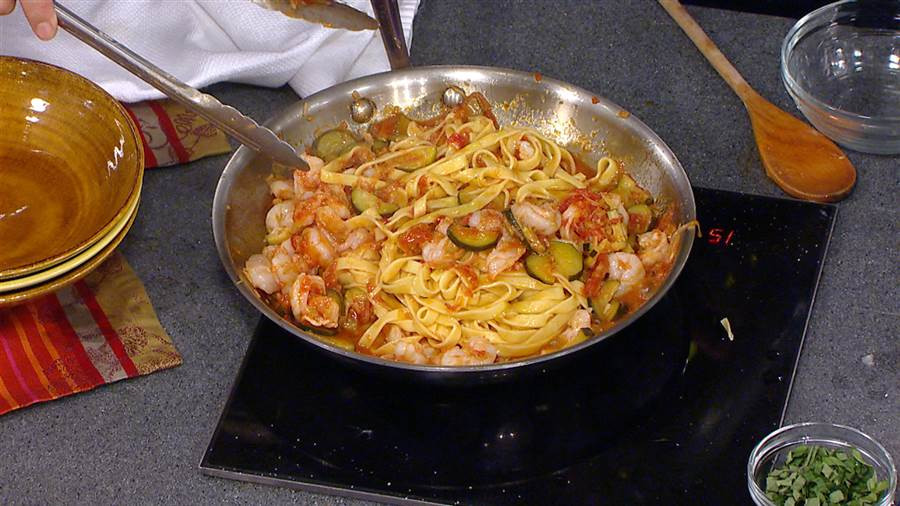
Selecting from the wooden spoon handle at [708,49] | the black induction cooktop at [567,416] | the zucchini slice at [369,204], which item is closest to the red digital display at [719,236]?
the black induction cooktop at [567,416]

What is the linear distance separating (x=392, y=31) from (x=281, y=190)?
1.61 feet

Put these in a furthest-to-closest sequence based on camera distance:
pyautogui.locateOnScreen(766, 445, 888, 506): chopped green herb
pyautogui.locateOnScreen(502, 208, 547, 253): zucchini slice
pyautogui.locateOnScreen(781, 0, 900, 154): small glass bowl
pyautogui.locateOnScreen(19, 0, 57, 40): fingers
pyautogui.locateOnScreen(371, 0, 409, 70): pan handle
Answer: pyautogui.locateOnScreen(781, 0, 900, 154): small glass bowl → pyautogui.locateOnScreen(371, 0, 409, 70): pan handle → pyautogui.locateOnScreen(502, 208, 547, 253): zucchini slice → pyautogui.locateOnScreen(19, 0, 57, 40): fingers → pyautogui.locateOnScreen(766, 445, 888, 506): chopped green herb

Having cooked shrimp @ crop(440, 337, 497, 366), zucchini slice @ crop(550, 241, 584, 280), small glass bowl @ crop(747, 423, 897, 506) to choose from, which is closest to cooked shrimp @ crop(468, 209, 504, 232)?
zucchini slice @ crop(550, 241, 584, 280)

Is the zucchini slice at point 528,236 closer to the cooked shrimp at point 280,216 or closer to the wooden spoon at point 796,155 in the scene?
the cooked shrimp at point 280,216

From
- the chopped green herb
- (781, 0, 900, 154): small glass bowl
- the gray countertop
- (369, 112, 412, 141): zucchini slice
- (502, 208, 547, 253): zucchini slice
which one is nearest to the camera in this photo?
the chopped green herb

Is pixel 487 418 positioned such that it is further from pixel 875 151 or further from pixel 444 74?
pixel 875 151

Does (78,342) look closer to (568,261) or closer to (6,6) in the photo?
(6,6)

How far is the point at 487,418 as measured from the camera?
210 cm

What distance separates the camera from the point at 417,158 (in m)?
2.51

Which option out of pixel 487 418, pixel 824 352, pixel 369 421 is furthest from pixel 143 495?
pixel 824 352

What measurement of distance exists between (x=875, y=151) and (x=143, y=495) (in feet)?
6.40

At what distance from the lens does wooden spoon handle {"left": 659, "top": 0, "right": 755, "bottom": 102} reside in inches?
109

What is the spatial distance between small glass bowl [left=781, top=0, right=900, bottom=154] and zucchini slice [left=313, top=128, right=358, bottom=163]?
3.74 feet

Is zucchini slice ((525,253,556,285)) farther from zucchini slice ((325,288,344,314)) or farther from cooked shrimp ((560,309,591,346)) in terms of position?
zucchini slice ((325,288,344,314))
